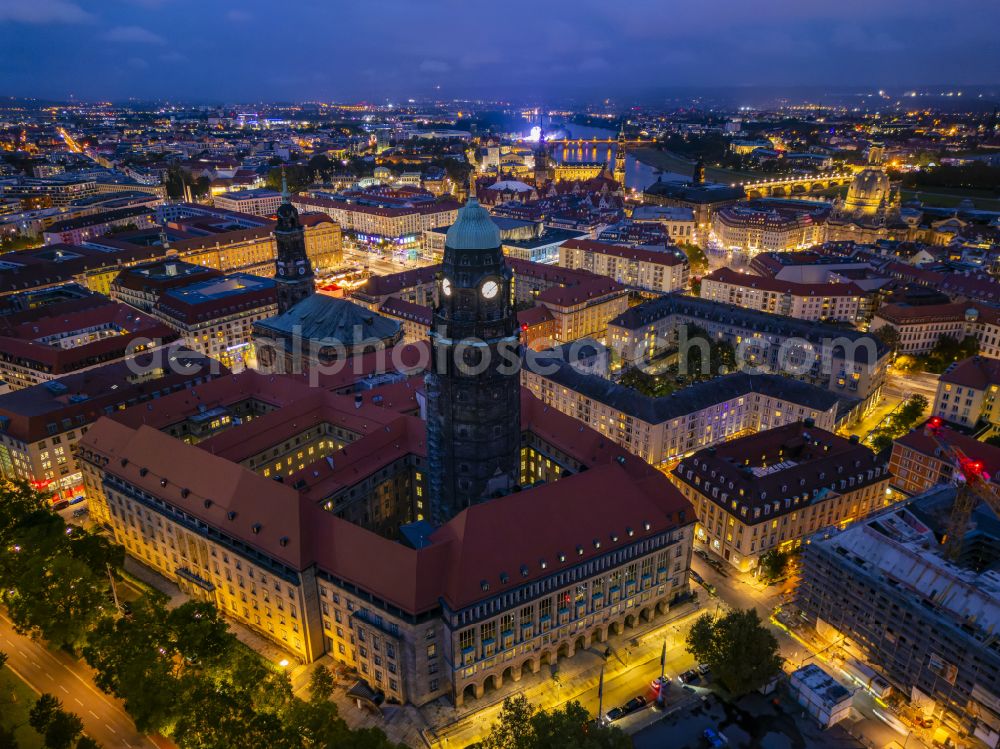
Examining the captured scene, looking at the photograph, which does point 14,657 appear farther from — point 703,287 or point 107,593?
point 703,287

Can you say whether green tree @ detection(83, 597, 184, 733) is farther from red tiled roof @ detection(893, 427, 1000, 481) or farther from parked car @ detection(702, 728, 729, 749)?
red tiled roof @ detection(893, 427, 1000, 481)

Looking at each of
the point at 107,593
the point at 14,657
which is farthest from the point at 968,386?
the point at 14,657

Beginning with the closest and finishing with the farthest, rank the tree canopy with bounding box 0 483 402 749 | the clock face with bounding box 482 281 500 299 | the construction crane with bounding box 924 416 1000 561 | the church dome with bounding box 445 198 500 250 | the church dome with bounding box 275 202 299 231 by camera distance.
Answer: the tree canopy with bounding box 0 483 402 749 → the construction crane with bounding box 924 416 1000 561 → the church dome with bounding box 445 198 500 250 → the clock face with bounding box 482 281 500 299 → the church dome with bounding box 275 202 299 231

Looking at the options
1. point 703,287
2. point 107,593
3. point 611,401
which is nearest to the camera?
point 107,593

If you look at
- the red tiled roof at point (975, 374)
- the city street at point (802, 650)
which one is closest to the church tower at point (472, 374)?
the city street at point (802, 650)

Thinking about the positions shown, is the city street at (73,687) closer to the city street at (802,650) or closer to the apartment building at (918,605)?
the city street at (802,650)

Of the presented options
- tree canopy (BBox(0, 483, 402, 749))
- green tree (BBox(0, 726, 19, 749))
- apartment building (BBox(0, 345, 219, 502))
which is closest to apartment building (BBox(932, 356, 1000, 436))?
tree canopy (BBox(0, 483, 402, 749))

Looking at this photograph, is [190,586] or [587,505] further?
[190,586]

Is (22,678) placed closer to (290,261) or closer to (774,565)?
(290,261)
